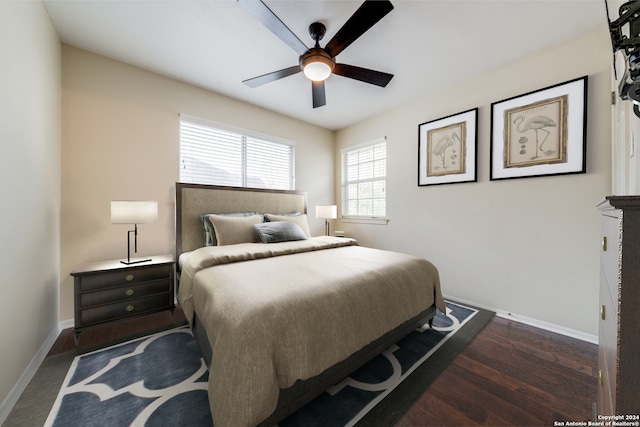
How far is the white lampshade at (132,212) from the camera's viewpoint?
2.10m

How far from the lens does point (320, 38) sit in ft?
6.70

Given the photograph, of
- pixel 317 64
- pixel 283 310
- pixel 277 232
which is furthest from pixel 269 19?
pixel 277 232

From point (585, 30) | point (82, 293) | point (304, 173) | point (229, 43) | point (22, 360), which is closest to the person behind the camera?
point (22, 360)

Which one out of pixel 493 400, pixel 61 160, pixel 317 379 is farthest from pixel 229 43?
pixel 493 400

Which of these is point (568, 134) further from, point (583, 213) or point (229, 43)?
point (229, 43)

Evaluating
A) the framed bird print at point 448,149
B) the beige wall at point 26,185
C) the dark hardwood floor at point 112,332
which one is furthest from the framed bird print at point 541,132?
the beige wall at point 26,185

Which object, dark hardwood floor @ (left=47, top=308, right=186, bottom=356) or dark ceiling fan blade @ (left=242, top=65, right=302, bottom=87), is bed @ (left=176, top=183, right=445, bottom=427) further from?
dark ceiling fan blade @ (left=242, top=65, right=302, bottom=87)

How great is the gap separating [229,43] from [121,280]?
238 cm

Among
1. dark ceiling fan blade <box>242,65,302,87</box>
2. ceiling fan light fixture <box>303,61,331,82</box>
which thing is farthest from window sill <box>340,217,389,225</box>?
dark ceiling fan blade <box>242,65,302,87</box>

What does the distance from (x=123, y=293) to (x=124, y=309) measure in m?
0.14

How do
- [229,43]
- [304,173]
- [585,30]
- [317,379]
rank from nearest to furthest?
[317,379], [585,30], [229,43], [304,173]

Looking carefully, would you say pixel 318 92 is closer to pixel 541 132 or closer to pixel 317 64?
pixel 317 64

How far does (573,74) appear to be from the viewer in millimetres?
2143

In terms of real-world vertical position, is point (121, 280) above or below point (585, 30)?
below
